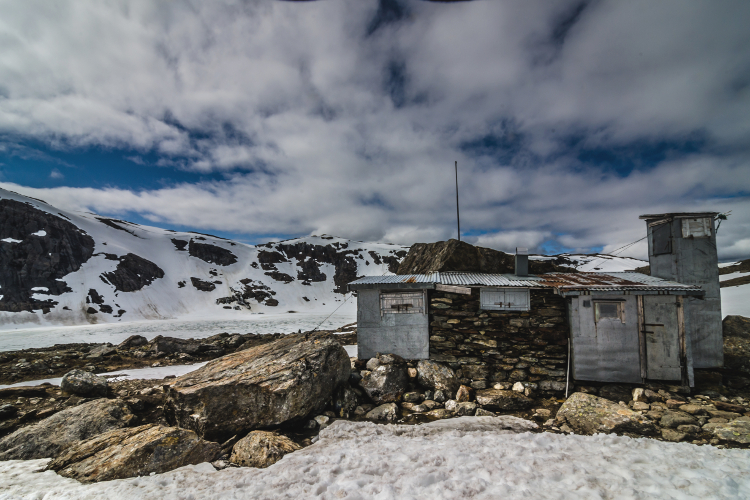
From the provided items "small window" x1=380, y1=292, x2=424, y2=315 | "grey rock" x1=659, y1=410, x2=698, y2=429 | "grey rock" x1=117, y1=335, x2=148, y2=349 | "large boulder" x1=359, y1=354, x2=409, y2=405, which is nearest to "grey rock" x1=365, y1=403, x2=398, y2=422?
"large boulder" x1=359, y1=354, x2=409, y2=405

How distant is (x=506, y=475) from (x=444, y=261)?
11038mm

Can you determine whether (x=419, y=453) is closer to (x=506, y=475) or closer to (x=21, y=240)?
(x=506, y=475)

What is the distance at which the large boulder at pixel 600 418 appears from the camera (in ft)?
21.9

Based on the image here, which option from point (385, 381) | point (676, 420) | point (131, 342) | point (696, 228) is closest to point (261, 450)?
point (385, 381)

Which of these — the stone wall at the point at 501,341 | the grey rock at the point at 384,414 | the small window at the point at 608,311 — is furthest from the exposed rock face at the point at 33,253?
the small window at the point at 608,311

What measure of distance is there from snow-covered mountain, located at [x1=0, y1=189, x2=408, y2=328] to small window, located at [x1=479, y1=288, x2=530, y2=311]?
5163cm

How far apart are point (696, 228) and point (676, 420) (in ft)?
28.5

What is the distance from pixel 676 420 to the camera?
22.7 feet

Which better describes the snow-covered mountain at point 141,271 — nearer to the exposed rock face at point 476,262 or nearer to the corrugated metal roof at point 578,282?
the exposed rock face at point 476,262

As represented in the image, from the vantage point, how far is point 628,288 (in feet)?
31.6

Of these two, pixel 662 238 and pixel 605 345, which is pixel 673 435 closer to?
pixel 605 345

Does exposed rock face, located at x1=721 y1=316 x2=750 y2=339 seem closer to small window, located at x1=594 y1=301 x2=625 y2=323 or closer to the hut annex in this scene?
the hut annex

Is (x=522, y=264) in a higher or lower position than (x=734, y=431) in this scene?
higher

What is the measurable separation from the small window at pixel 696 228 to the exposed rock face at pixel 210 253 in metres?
117
